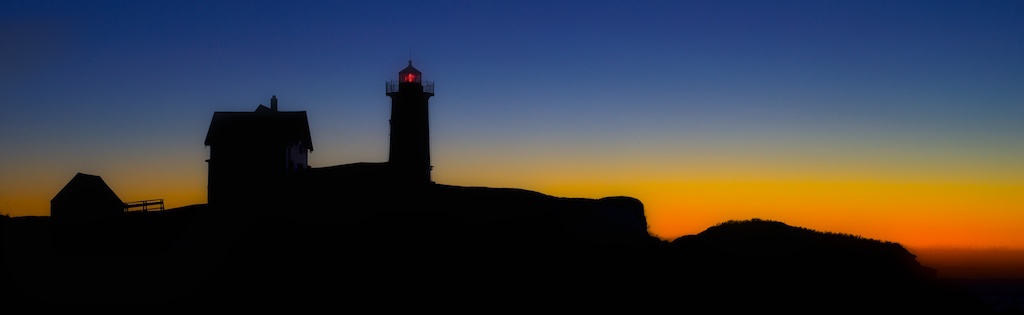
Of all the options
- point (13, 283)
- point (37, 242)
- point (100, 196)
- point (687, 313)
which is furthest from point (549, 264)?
point (100, 196)

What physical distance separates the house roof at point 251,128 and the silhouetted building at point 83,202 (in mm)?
6667

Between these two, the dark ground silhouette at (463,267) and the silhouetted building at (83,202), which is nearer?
the dark ground silhouette at (463,267)

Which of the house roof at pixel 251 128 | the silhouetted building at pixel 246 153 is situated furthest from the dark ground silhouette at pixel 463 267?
the house roof at pixel 251 128

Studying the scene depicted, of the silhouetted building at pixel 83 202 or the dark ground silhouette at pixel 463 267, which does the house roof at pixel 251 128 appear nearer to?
the silhouetted building at pixel 83 202

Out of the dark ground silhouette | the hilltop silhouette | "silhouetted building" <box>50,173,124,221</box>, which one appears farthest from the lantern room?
"silhouetted building" <box>50,173,124,221</box>

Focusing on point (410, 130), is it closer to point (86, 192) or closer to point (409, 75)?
point (409, 75)

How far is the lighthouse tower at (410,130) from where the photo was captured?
53.0m

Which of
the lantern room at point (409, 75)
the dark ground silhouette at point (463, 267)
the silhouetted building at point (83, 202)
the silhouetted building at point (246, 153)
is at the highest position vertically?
the lantern room at point (409, 75)

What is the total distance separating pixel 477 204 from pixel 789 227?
51.4 ft

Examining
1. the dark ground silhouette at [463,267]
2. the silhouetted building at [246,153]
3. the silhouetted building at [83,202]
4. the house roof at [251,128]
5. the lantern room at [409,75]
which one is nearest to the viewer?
the dark ground silhouette at [463,267]

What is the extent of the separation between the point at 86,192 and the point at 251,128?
10.3m

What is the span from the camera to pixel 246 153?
164 feet

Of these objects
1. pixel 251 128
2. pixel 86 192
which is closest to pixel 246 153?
pixel 251 128

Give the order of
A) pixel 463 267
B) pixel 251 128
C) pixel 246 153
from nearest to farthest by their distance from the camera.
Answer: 1. pixel 463 267
2. pixel 246 153
3. pixel 251 128
